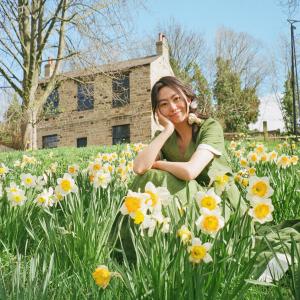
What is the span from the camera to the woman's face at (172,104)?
2.85 metres

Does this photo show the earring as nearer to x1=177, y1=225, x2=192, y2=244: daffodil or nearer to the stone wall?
x1=177, y1=225, x2=192, y2=244: daffodil

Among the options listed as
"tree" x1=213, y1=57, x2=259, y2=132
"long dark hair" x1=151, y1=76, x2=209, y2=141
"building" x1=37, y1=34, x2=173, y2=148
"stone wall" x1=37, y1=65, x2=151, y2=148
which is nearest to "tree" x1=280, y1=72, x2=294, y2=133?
"tree" x1=213, y1=57, x2=259, y2=132

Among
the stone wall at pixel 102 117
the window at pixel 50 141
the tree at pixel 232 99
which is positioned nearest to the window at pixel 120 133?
the stone wall at pixel 102 117

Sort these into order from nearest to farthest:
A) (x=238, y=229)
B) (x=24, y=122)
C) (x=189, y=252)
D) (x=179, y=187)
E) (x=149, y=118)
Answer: (x=189, y=252)
(x=238, y=229)
(x=179, y=187)
(x=24, y=122)
(x=149, y=118)

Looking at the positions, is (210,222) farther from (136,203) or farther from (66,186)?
(66,186)

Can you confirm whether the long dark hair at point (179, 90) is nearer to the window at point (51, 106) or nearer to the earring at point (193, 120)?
the earring at point (193, 120)

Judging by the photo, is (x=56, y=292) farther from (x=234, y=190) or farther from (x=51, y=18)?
(x=51, y=18)

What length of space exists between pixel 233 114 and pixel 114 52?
67.4 feet

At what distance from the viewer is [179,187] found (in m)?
2.44

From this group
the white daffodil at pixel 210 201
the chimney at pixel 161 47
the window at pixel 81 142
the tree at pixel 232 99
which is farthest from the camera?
the tree at pixel 232 99

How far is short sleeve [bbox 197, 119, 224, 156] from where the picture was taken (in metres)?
2.69

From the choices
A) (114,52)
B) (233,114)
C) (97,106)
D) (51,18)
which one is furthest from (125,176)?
(233,114)

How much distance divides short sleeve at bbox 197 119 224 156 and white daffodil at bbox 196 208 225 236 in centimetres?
131

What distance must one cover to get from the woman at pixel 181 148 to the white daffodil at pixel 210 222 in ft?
3.22
